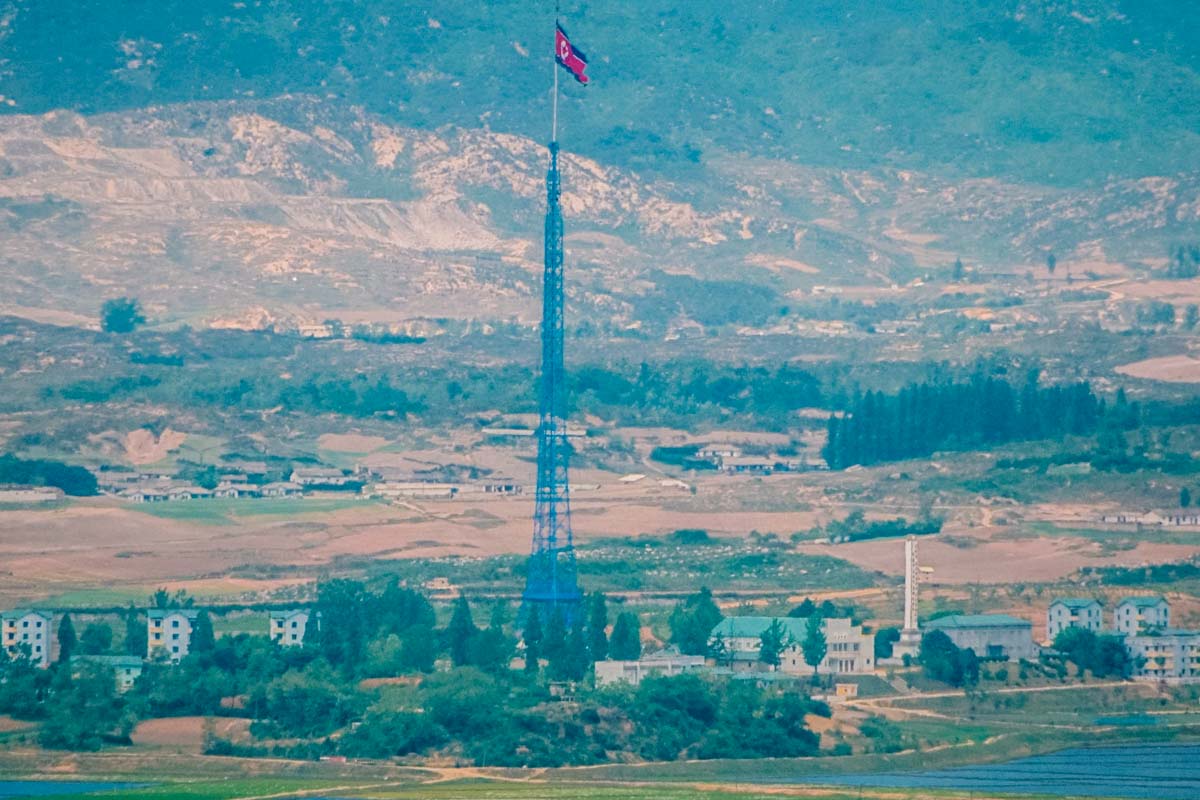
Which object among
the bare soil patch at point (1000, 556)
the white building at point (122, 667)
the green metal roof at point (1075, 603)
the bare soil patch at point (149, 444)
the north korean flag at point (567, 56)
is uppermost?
the north korean flag at point (567, 56)

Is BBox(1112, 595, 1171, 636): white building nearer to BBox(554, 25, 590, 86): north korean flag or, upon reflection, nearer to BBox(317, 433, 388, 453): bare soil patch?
BBox(554, 25, 590, 86): north korean flag

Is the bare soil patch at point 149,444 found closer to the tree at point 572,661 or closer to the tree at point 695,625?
the tree at point 695,625

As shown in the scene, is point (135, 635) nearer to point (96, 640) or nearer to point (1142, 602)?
point (96, 640)

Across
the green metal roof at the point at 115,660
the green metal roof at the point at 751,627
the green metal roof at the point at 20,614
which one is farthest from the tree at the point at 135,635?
the green metal roof at the point at 751,627

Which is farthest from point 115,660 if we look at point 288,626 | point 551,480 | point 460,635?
point 551,480

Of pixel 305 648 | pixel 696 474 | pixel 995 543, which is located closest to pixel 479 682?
pixel 305 648

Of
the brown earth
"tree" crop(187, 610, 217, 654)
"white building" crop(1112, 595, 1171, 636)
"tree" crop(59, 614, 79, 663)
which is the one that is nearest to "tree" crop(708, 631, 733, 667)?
"tree" crop(187, 610, 217, 654)
